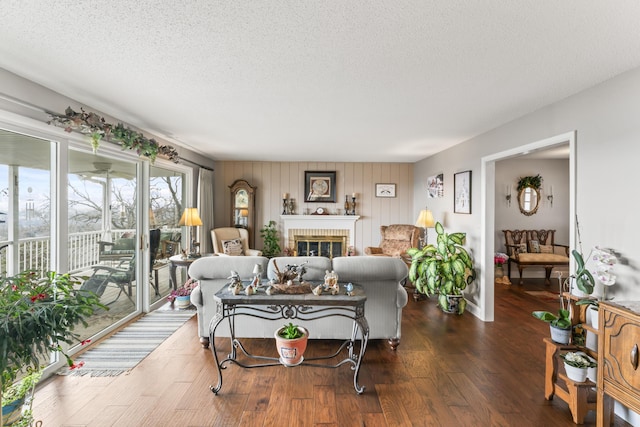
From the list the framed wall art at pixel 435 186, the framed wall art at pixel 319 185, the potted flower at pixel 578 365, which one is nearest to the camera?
the potted flower at pixel 578 365

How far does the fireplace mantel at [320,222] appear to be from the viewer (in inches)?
265

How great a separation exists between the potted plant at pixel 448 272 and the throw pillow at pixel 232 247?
3.38m

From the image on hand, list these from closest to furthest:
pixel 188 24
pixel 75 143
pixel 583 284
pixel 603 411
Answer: pixel 188 24, pixel 603 411, pixel 583 284, pixel 75 143

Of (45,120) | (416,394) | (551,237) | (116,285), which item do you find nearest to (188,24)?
(45,120)

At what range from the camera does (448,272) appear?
402 centimetres

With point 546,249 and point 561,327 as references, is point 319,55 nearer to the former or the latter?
point 561,327

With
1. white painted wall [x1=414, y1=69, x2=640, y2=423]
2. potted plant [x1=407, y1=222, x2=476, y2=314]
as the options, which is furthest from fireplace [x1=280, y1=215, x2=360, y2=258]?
white painted wall [x1=414, y1=69, x2=640, y2=423]

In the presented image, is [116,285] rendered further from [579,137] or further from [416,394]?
[579,137]

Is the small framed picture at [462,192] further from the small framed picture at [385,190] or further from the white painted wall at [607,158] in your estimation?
the small framed picture at [385,190]

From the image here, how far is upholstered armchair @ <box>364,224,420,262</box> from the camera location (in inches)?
237

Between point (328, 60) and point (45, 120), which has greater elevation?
point (328, 60)

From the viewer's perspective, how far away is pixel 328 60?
2.04m

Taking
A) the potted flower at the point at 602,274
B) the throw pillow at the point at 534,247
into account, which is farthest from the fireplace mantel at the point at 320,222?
the potted flower at the point at 602,274

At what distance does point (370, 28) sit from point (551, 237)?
6838 millimetres
